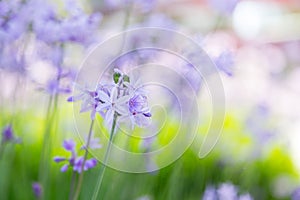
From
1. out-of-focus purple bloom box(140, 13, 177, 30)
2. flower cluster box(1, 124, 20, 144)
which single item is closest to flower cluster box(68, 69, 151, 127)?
flower cluster box(1, 124, 20, 144)

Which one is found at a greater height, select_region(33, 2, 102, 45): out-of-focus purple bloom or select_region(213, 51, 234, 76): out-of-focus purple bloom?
select_region(33, 2, 102, 45): out-of-focus purple bloom

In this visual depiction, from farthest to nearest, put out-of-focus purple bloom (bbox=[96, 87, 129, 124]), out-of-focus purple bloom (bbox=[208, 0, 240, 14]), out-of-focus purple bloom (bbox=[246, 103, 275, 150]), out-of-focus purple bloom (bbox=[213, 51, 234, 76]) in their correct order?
1. out-of-focus purple bloom (bbox=[246, 103, 275, 150])
2. out-of-focus purple bloom (bbox=[208, 0, 240, 14])
3. out-of-focus purple bloom (bbox=[213, 51, 234, 76])
4. out-of-focus purple bloom (bbox=[96, 87, 129, 124])

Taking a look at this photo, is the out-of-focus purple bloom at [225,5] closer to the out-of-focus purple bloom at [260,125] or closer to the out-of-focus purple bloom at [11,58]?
the out-of-focus purple bloom at [11,58]

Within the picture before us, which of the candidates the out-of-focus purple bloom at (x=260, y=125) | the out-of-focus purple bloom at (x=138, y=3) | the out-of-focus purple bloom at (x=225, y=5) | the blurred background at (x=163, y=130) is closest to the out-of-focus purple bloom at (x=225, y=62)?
the blurred background at (x=163, y=130)

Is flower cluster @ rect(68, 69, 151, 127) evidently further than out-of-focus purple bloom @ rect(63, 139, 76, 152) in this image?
No

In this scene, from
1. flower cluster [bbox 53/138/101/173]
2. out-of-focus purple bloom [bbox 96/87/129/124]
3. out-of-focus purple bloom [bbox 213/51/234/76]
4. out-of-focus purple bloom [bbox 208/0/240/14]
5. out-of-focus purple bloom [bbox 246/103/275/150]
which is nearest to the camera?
out-of-focus purple bloom [bbox 96/87/129/124]

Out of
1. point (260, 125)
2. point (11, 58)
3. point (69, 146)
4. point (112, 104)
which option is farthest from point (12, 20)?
point (260, 125)

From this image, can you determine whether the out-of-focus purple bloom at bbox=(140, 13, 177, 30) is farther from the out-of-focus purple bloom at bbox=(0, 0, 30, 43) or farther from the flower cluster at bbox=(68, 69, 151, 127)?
the flower cluster at bbox=(68, 69, 151, 127)

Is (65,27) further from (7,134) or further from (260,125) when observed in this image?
(260,125)
